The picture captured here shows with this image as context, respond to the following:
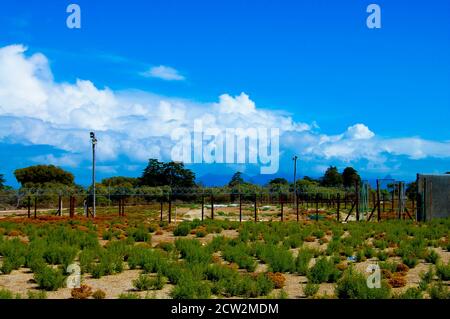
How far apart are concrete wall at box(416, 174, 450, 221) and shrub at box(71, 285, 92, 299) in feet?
84.7

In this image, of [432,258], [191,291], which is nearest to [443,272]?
[432,258]

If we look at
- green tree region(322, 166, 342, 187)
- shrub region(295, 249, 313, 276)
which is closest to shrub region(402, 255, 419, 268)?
shrub region(295, 249, 313, 276)

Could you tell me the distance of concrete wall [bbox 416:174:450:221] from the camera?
3303cm

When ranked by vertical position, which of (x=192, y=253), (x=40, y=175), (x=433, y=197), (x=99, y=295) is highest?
(x=40, y=175)

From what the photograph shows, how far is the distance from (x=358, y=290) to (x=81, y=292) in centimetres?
533

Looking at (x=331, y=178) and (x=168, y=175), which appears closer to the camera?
(x=168, y=175)

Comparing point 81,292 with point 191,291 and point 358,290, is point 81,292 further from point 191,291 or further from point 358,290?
point 358,290

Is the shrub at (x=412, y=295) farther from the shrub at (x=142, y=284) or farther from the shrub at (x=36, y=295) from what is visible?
the shrub at (x=36, y=295)

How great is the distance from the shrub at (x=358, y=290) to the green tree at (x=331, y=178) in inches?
4043

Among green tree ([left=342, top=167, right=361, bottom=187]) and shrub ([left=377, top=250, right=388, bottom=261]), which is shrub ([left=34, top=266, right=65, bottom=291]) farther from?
Answer: green tree ([left=342, top=167, right=361, bottom=187])

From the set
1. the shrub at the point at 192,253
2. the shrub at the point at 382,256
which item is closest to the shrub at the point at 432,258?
the shrub at the point at 382,256

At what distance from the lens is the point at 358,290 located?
417 inches
